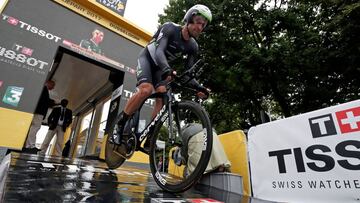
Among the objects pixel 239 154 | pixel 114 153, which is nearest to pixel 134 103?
pixel 114 153

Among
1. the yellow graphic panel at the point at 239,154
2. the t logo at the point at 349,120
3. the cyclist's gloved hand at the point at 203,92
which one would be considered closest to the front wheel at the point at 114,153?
the cyclist's gloved hand at the point at 203,92

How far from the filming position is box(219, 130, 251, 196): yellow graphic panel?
3271mm

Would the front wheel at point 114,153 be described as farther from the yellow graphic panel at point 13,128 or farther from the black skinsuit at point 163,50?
the yellow graphic panel at point 13,128

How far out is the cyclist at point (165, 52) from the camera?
255 cm

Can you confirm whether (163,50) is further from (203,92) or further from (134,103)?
(134,103)

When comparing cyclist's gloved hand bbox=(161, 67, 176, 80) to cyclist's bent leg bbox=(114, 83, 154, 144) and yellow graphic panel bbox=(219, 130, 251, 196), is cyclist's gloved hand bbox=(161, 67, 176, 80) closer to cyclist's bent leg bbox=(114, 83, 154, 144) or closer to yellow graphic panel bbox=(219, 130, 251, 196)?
cyclist's bent leg bbox=(114, 83, 154, 144)

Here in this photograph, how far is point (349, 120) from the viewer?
2.46 meters

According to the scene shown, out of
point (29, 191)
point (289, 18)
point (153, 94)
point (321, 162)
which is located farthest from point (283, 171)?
point (289, 18)

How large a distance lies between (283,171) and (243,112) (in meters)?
11.5

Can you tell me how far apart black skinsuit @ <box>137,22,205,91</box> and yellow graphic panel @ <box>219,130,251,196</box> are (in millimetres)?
1393

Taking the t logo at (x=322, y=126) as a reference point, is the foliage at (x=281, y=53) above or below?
above

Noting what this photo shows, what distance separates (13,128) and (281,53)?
31.9 feet

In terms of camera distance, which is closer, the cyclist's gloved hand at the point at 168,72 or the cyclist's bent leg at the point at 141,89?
the cyclist's gloved hand at the point at 168,72

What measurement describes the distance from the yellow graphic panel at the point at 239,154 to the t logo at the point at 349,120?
4.12ft
